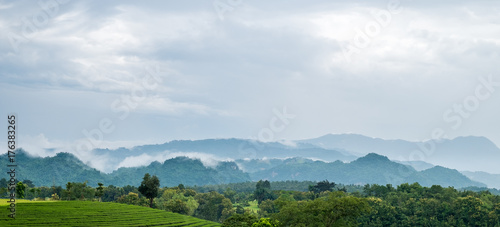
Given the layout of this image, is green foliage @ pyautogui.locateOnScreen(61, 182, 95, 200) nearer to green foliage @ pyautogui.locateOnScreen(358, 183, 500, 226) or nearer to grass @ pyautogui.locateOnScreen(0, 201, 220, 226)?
grass @ pyautogui.locateOnScreen(0, 201, 220, 226)

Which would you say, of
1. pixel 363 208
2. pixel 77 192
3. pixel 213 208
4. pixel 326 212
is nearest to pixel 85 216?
pixel 326 212

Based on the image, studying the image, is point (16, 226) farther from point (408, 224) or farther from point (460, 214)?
point (460, 214)

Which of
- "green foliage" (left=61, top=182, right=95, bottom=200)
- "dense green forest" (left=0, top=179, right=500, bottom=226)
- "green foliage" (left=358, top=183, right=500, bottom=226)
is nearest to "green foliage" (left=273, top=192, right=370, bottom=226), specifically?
"dense green forest" (left=0, top=179, right=500, bottom=226)

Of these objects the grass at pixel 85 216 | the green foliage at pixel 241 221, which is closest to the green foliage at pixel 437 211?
the green foliage at pixel 241 221

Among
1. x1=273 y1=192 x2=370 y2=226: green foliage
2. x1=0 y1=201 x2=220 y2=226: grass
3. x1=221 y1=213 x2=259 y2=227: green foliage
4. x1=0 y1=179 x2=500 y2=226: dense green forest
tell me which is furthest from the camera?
x1=221 y1=213 x2=259 y2=227: green foliage

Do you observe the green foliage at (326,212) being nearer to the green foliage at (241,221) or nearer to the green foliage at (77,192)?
the green foliage at (241,221)

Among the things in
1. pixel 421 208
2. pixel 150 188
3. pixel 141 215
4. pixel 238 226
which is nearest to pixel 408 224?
pixel 421 208

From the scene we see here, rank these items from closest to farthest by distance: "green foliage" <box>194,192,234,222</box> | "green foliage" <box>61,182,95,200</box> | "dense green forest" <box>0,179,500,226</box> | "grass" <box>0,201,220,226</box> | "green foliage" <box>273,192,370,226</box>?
→ "green foliage" <box>273,192,370,226</box> → "dense green forest" <box>0,179,500,226</box> → "grass" <box>0,201,220,226</box> → "green foliage" <box>61,182,95,200</box> → "green foliage" <box>194,192,234,222</box>

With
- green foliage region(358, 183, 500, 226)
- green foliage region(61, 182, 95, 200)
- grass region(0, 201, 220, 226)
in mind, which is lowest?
green foliage region(358, 183, 500, 226)

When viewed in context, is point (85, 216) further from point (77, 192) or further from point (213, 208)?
point (213, 208)

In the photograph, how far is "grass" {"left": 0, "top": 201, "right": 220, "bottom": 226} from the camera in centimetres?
7006

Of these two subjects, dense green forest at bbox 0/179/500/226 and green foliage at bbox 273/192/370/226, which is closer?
green foliage at bbox 273/192/370/226

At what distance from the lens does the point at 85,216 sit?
7825 cm

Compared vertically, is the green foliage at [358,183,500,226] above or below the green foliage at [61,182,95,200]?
below
